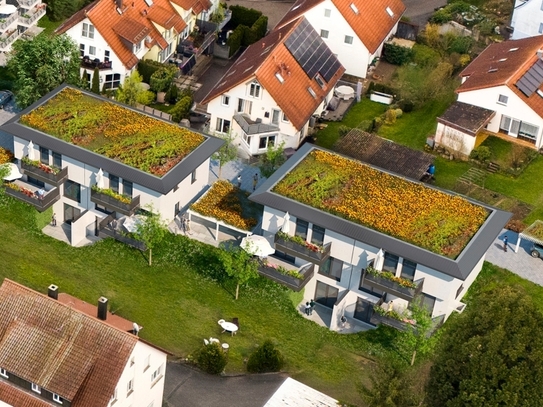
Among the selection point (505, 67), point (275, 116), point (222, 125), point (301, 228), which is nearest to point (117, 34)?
point (222, 125)

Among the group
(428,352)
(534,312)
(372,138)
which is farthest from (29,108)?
(534,312)

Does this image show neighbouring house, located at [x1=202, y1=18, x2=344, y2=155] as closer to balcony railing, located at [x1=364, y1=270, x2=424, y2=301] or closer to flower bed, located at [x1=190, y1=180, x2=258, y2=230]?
→ flower bed, located at [x1=190, y1=180, x2=258, y2=230]

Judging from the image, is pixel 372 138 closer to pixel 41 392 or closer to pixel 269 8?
pixel 269 8

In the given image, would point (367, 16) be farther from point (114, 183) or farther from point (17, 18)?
point (114, 183)

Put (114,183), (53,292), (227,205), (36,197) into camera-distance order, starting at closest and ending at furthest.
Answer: (53,292), (114,183), (36,197), (227,205)

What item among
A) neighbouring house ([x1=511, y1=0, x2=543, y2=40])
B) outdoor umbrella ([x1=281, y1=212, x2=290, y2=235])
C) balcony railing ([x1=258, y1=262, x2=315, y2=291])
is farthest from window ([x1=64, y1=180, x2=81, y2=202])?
neighbouring house ([x1=511, y1=0, x2=543, y2=40])
